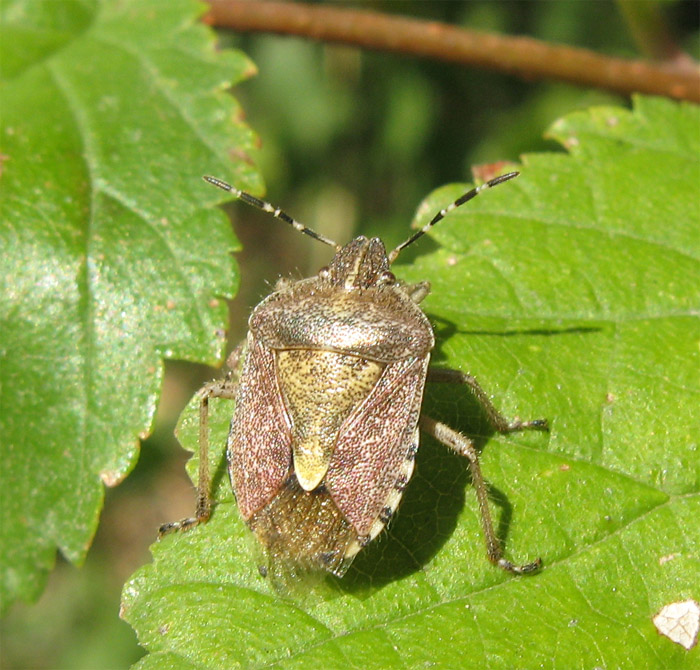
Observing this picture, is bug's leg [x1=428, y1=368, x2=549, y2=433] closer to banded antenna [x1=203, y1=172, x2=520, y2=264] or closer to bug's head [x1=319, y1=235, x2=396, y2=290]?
bug's head [x1=319, y1=235, x2=396, y2=290]

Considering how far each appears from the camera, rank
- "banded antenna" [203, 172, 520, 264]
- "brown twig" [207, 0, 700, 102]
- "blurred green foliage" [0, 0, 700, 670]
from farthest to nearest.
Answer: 1. "blurred green foliage" [0, 0, 700, 670]
2. "brown twig" [207, 0, 700, 102]
3. "banded antenna" [203, 172, 520, 264]

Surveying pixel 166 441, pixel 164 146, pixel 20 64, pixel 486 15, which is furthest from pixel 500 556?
pixel 486 15

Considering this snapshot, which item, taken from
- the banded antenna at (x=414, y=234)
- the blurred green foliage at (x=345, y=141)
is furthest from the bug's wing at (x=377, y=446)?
the blurred green foliage at (x=345, y=141)

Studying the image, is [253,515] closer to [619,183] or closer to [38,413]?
[38,413]

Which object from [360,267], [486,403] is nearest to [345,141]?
[360,267]

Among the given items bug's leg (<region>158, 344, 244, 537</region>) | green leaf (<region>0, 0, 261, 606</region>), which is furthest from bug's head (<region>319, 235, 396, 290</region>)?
bug's leg (<region>158, 344, 244, 537</region>)
